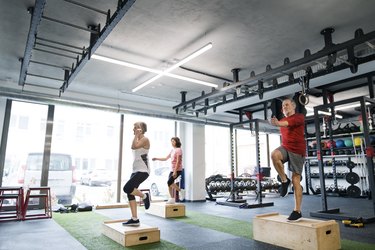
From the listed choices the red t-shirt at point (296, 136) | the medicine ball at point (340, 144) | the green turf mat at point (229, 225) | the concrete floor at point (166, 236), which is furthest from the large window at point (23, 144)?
the medicine ball at point (340, 144)

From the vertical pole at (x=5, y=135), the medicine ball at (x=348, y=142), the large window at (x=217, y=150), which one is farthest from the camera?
the large window at (x=217, y=150)

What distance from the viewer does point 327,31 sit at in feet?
13.5

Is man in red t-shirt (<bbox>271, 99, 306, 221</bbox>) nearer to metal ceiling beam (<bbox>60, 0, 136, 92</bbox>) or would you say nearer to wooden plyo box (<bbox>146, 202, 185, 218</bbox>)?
metal ceiling beam (<bbox>60, 0, 136, 92</bbox>)

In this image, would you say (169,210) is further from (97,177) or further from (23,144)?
(23,144)

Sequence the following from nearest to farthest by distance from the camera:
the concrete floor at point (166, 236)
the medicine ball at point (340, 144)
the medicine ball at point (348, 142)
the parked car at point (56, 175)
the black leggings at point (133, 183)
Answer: the concrete floor at point (166, 236) < the black leggings at point (133, 183) < the parked car at point (56, 175) < the medicine ball at point (348, 142) < the medicine ball at point (340, 144)

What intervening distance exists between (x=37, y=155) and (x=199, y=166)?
4648 millimetres

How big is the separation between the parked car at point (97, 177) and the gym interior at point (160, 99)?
0.04m

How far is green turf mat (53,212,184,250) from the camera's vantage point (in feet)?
10.5

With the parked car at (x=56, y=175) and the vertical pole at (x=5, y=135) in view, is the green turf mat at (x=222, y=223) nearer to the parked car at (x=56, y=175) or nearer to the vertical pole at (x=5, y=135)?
the parked car at (x=56, y=175)

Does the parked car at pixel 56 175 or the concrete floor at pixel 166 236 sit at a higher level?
the parked car at pixel 56 175

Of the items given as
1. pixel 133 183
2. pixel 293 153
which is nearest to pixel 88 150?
pixel 133 183

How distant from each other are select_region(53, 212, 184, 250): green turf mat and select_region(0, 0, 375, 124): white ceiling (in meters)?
2.72

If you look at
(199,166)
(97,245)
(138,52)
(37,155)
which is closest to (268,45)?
(138,52)

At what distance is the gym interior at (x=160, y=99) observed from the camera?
11.3ft
